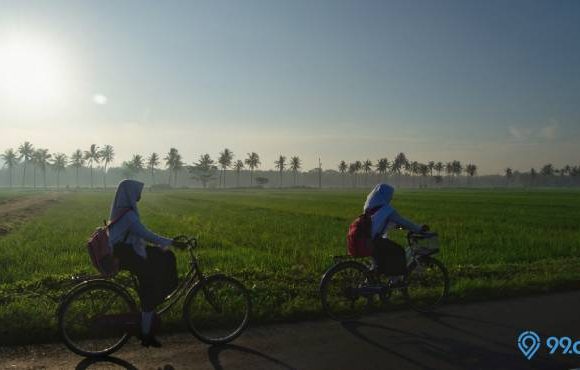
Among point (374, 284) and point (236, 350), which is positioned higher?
point (374, 284)

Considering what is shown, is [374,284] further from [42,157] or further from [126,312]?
[42,157]

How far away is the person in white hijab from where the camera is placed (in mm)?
7781

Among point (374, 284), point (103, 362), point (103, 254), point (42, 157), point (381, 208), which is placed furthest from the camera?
point (42, 157)

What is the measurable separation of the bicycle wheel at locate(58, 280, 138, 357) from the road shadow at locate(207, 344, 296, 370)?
1155mm

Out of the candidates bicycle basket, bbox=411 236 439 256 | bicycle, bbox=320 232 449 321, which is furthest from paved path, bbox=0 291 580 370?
bicycle basket, bbox=411 236 439 256

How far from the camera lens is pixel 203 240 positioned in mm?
18766

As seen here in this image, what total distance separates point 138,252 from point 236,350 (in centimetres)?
185

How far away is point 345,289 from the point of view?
7727 millimetres

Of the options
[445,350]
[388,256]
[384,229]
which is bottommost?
[445,350]

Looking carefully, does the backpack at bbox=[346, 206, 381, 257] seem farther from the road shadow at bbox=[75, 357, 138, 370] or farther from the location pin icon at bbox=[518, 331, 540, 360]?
the road shadow at bbox=[75, 357, 138, 370]

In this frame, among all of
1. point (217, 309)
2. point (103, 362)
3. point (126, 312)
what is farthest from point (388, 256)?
point (103, 362)

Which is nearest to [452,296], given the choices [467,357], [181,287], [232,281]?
[467,357]

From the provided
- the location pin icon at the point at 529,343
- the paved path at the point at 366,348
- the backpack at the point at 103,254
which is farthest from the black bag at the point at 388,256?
the backpack at the point at 103,254

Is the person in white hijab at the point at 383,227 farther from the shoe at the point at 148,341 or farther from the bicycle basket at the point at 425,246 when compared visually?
the shoe at the point at 148,341
